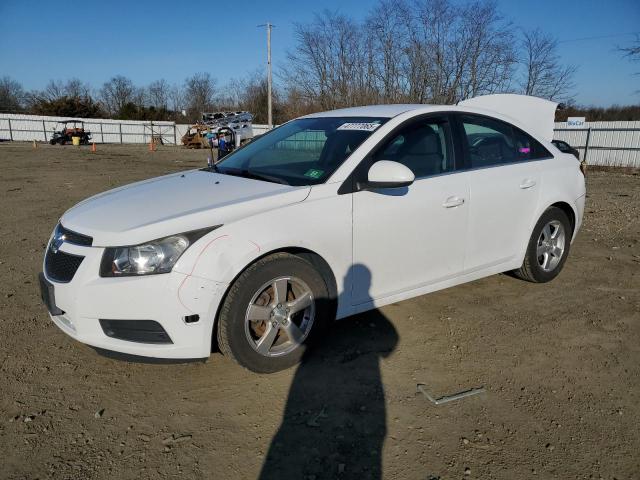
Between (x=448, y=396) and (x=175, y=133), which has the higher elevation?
(x=175, y=133)

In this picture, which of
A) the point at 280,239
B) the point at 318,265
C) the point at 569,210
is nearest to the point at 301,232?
the point at 280,239

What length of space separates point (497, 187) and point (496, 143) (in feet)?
1.59

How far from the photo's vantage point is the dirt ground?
223 cm

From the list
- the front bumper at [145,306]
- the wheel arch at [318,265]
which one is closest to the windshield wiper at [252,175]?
the wheel arch at [318,265]

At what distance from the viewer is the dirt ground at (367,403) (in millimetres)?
2229

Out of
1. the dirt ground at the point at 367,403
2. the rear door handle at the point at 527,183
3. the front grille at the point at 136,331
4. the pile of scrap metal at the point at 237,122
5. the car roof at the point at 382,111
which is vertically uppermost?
the pile of scrap metal at the point at 237,122

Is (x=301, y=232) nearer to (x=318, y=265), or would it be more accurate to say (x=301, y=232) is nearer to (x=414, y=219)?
(x=318, y=265)

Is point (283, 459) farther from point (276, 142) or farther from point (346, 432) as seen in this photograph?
point (276, 142)

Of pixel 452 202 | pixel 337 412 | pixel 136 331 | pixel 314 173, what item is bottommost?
pixel 337 412

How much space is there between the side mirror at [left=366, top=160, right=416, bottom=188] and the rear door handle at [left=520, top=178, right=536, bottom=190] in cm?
152

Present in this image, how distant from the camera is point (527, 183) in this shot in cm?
405

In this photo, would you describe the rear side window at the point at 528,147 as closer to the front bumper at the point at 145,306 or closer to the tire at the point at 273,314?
the tire at the point at 273,314

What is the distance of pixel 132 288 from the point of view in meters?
2.51

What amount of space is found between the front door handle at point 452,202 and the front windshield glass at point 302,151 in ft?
2.53
